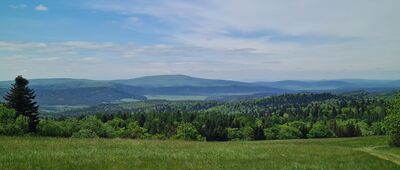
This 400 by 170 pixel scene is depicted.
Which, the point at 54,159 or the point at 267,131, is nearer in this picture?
the point at 54,159

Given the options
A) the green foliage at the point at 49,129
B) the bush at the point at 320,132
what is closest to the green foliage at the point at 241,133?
the bush at the point at 320,132

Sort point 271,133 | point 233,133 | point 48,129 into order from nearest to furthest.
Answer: point 48,129 < point 271,133 < point 233,133

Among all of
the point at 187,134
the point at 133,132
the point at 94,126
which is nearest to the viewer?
the point at 94,126

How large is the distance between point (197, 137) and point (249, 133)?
2728cm

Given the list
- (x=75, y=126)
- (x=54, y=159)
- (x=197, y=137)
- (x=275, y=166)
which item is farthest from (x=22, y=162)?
(x=197, y=137)

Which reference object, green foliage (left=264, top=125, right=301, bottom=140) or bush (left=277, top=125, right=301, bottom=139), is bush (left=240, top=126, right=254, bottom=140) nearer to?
green foliage (left=264, top=125, right=301, bottom=140)

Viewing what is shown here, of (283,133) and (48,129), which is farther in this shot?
(283,133)

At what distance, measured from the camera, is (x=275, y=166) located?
21.1 metres

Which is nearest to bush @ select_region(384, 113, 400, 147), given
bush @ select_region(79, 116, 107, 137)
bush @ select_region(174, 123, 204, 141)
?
bush @ select_region(79, 116, 107, 137)

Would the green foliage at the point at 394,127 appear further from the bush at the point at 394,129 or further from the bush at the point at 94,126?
the bush at the point at 94,126

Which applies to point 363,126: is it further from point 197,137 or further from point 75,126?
point 75,126

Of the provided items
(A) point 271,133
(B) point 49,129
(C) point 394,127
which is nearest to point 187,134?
(A) point 271,133

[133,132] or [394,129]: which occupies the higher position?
[394,129]

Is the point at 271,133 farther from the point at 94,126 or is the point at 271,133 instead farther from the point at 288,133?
the point at 94,126
